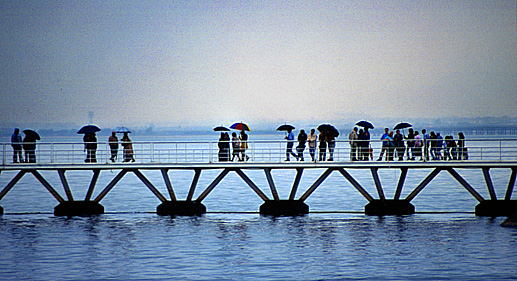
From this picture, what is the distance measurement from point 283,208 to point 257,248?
495cm

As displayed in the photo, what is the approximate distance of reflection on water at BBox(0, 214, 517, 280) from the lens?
22703mm

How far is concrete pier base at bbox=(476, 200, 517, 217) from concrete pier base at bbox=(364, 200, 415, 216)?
3162mm

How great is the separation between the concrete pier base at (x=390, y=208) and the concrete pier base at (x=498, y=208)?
316 cm

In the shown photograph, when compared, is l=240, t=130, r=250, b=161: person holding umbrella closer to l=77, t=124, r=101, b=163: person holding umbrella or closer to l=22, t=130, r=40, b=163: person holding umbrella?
l=77, t=124, r=101, b=163: person holding umbrella

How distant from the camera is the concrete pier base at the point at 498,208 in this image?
30016 mm

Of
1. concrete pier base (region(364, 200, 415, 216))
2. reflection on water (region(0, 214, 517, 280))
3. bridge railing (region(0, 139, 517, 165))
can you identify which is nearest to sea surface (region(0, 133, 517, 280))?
reflection on water (region(0, 214, 517, 280))

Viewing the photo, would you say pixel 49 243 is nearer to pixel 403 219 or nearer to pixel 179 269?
pixel 179 269

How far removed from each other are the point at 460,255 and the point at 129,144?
14097 mm

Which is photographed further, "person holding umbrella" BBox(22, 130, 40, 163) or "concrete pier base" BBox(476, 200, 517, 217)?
"person holding umbrella" BBox(22, 130, 40, 163)

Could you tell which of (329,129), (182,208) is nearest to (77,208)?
(182,208)

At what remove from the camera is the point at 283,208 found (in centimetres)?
3084

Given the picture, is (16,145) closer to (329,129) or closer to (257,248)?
(257,248)

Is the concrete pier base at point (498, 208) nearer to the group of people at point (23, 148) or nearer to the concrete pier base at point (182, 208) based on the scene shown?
the concrete pier base at point (182, 208)

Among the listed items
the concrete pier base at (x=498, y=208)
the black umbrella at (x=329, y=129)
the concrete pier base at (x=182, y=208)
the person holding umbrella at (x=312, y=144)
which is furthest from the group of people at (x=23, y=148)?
the concrete pier base at (x=498, y=208)
